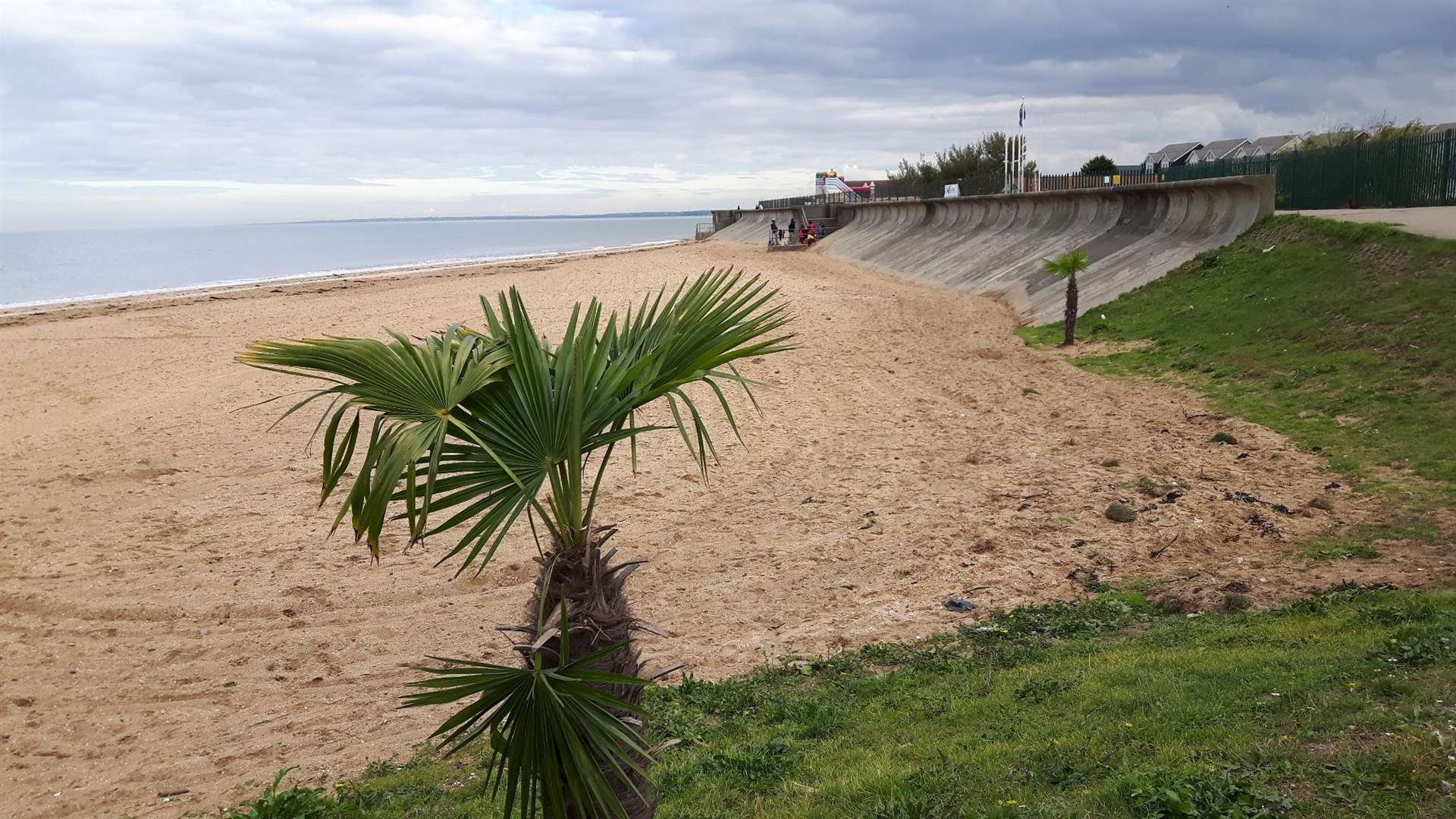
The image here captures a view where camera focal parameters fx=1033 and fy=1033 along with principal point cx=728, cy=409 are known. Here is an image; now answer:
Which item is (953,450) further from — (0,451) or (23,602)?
(0,451)

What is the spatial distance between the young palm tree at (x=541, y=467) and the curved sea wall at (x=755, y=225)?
68.1 meters

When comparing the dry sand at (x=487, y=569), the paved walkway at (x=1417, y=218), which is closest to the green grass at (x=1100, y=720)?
the dry sand at (x=487, y=569)

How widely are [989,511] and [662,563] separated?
3346mm

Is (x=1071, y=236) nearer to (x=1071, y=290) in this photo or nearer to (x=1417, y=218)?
(x=1071, y=290)

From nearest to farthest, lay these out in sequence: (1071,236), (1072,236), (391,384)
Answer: (391,384) < (1072,236) < (1071,236)

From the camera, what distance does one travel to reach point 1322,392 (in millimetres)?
12195

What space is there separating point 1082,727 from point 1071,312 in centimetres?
1476

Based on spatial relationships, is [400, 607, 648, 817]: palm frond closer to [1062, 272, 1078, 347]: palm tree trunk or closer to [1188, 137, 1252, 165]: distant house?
[1062, 272, 1078, 347]: palm tree trunk

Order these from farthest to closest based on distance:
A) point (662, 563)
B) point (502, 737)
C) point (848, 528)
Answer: point (848, 528)
point (662, 563)
point (502, 737)

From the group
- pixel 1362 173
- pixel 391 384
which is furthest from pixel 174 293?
pixel 391 384

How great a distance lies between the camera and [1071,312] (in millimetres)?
18609

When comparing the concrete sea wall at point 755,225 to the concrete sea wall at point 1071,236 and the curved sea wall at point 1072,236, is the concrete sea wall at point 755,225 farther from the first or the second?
the curved sea wall at point 1072,236

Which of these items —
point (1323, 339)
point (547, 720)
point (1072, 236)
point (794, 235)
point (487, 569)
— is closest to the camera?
point (547, 720)

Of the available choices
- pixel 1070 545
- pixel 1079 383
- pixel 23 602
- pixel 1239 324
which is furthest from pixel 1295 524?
pixel 23 602
